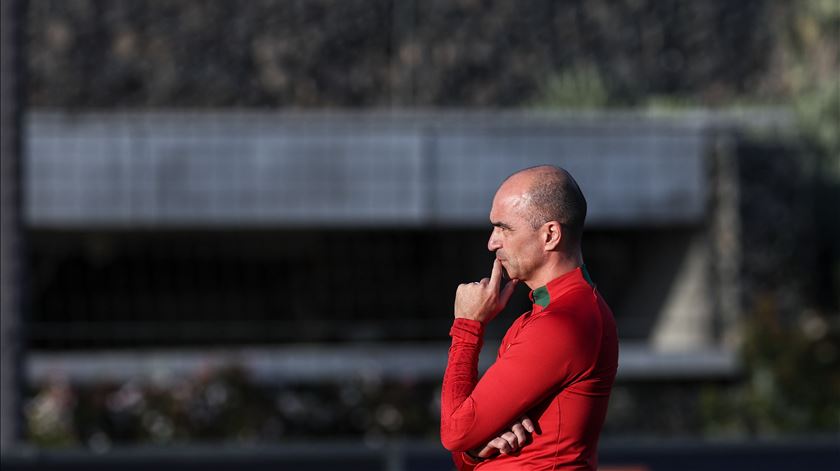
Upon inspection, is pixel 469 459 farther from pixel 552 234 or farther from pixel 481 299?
pixel 552 234

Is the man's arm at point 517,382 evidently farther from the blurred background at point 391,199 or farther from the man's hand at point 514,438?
the blurred background at point 391,199

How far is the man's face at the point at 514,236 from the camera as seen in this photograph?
4914 mm

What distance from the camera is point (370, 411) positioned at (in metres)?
17.8

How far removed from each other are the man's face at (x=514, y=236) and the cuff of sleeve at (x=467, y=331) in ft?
0.67

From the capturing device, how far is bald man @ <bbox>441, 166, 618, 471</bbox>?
15.6 feet

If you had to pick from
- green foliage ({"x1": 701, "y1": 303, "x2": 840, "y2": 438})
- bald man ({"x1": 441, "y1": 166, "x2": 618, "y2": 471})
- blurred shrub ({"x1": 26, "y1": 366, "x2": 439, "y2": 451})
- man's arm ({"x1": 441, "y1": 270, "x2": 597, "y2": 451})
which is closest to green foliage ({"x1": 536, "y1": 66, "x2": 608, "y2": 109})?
green foliage ({"x1": 701, "y1": 303, "x2": 840, "y2": 438})

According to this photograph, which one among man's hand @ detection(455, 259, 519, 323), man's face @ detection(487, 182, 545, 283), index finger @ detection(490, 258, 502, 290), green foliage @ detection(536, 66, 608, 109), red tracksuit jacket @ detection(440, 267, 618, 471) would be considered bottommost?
red tracksuit jacket @ detection(440, 267, 618, 471)

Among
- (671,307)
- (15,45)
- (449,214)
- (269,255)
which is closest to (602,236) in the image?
(671,307)

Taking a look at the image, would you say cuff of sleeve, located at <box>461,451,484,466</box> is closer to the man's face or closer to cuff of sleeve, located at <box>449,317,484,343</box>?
cuff of sleeve, located at <box>449,317,484,343</box>

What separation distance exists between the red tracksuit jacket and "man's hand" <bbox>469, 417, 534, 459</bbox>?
3cm

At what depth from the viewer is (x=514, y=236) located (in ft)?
16.2

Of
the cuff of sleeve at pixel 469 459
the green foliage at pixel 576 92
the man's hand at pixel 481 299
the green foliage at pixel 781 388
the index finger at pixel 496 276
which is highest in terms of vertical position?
the green foliage at pixel 576 92

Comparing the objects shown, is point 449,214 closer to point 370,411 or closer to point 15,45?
point 370,411

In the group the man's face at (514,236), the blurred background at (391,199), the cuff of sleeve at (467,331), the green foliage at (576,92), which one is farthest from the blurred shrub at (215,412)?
the man's face at (514,236)
